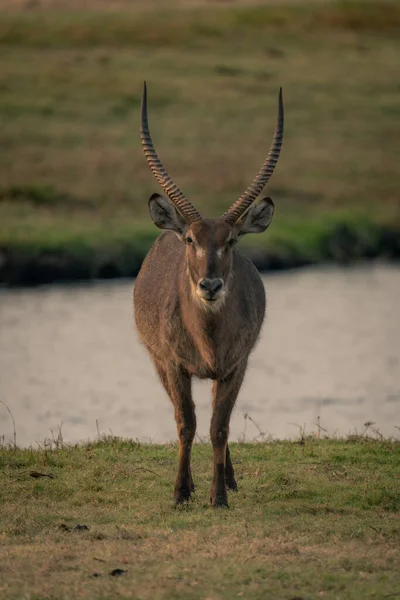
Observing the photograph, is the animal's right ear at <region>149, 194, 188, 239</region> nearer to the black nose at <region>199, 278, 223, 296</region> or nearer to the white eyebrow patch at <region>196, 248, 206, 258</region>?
the white eyebrow patch at <region>196, 248, 206, 258</region>

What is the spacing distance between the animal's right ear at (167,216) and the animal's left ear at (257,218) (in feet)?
1.48

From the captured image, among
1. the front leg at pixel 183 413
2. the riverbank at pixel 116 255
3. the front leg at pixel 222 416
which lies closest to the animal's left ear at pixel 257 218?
the front leg at pixel 222 416

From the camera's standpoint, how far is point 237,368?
10.9 metres

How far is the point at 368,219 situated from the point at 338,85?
63.5 feet

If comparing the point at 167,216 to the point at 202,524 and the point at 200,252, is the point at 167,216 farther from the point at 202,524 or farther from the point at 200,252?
the point at 202,524

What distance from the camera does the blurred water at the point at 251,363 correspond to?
18844 millimetres

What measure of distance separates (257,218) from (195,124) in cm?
4005

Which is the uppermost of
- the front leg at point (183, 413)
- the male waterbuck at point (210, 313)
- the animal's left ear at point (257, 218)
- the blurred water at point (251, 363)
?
the animal's left ear at point (257, 218)

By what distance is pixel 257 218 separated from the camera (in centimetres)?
1102

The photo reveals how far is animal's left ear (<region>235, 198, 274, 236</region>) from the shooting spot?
10.9 meters

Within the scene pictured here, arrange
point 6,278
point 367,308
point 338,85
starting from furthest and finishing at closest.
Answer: point 338,85
point 6,278
point 367,308

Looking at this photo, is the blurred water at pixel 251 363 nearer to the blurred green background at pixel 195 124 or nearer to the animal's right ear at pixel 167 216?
Result: the blurred green background at pixel 195 124

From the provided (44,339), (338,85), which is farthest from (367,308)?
(338,85)

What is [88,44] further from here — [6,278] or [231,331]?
[231,331]
